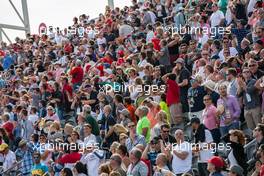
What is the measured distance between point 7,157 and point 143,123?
400cm

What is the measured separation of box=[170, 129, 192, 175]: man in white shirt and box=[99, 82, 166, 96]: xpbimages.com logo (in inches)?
159

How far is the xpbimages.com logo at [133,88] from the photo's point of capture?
63.7ft

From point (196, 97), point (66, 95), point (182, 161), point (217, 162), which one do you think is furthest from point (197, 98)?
point (66, 95)

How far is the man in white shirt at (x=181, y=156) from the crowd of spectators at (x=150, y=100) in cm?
2

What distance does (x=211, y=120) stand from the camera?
1650cm

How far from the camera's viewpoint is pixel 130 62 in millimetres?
22594

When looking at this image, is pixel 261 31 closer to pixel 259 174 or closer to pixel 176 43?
pixel 176 43

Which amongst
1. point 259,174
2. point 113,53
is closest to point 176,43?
point 113,53

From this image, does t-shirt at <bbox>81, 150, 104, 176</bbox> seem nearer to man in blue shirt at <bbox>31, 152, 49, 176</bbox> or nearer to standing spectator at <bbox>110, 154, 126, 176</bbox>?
standing spectator at <bbox>110, 154, 126, 176</bbox>

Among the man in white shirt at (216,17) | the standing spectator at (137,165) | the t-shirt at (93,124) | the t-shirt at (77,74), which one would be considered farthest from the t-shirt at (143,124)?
the man in white shirt at (216,17)

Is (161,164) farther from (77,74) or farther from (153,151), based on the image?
(77,74)

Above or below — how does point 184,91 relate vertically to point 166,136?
above

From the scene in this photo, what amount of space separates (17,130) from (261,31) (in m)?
6.47

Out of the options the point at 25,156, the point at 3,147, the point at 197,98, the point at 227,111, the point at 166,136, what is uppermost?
the point at 197,98
